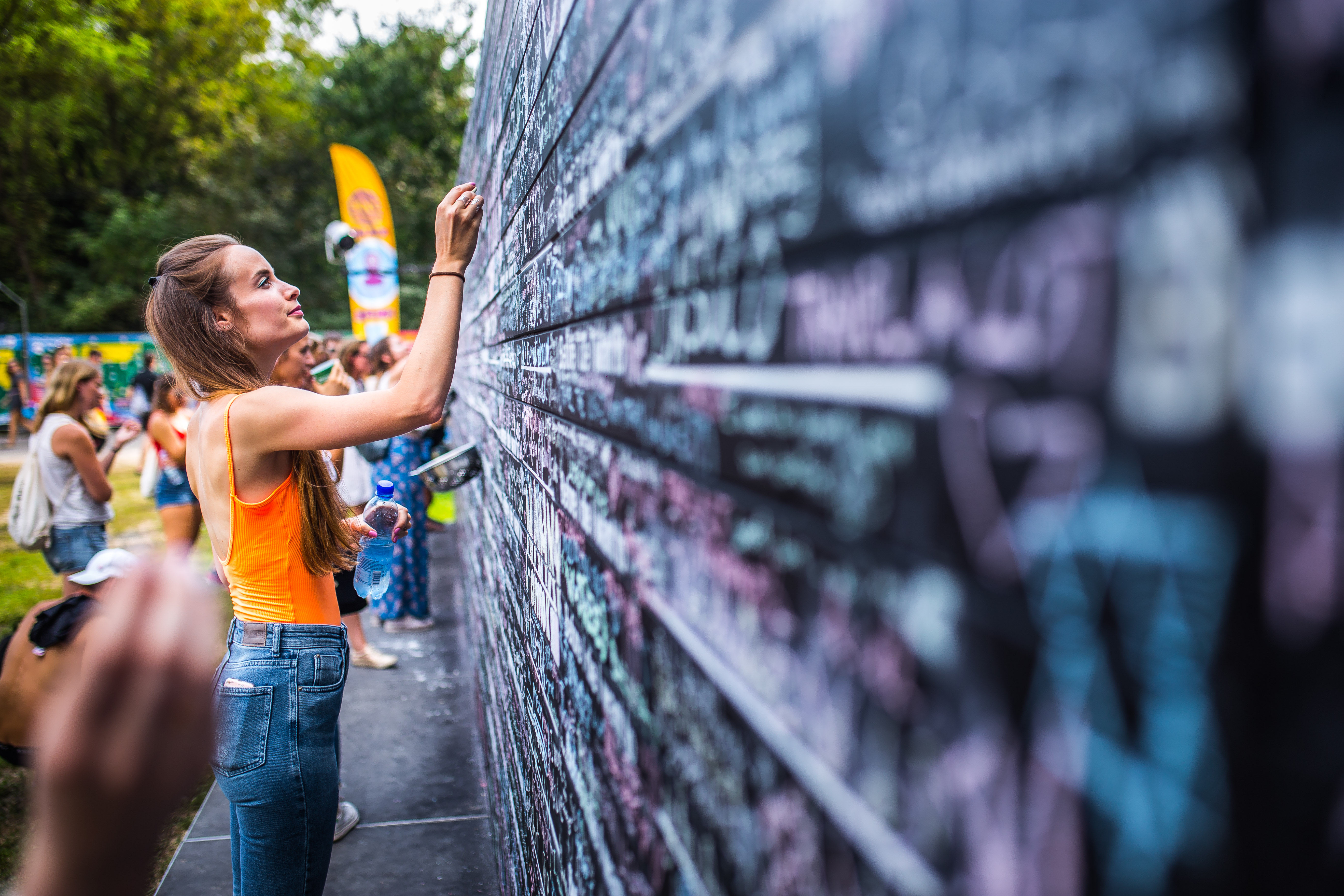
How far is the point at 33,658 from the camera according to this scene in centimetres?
374

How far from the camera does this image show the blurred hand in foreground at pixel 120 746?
635mm

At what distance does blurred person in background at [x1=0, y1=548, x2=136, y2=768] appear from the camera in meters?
3.62

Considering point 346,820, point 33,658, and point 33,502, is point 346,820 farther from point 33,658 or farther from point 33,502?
point 33,502

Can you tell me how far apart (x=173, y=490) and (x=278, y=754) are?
15.2 ft

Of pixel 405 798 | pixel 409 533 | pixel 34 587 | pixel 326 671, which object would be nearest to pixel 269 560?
pixel 326 671

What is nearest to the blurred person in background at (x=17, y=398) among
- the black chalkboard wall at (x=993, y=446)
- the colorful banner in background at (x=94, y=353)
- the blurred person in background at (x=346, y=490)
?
the colorful banner in background at (x=94, y=353)

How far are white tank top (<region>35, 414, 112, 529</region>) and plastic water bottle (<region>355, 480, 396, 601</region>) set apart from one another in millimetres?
3056

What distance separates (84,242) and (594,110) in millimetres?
33705

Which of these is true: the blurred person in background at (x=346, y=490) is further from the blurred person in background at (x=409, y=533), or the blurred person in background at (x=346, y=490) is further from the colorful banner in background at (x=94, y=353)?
the colorful banner in background at (x=94, y=353)

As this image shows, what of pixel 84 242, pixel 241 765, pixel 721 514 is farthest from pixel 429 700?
pixel 84 242

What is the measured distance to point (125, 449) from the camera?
21.1 meters

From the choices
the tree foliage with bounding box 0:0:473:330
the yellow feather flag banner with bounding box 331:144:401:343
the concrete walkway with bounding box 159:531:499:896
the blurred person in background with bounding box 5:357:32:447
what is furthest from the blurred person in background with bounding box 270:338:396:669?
the tree foliage with bounding box 0:0:473:330

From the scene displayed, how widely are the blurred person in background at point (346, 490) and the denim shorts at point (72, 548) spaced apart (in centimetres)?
166

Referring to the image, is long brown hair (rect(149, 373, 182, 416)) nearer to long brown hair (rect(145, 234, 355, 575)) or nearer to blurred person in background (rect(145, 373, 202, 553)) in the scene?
blurred person in background (rect(145, 373, 202, 553))
